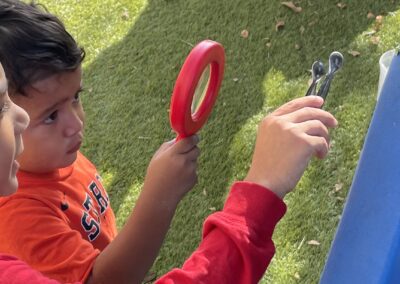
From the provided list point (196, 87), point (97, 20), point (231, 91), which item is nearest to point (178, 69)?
point (231, 91)

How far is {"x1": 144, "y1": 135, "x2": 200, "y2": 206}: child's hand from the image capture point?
1.10 metres

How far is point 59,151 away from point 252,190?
1.64 feet

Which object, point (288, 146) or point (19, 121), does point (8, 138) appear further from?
point (288, 146)

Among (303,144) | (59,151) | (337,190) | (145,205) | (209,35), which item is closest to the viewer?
(303,144)

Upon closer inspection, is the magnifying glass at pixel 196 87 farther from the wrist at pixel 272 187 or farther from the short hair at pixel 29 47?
the short hair at pixel 29 47

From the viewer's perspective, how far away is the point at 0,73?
92 cm

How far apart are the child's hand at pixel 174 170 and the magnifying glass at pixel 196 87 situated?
1.0 inches

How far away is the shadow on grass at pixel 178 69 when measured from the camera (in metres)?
2.45

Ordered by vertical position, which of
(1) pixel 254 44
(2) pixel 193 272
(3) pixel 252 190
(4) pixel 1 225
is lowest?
(1) pixel 254 44

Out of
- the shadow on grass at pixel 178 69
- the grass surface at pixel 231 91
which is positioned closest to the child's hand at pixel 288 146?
the grass surface at pixel 231 91

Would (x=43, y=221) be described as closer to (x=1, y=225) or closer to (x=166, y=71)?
(x=1, y=225)

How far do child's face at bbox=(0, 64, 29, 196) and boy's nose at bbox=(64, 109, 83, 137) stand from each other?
0.32 meters

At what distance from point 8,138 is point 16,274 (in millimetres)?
188

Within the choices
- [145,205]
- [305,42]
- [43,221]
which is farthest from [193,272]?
[305,42]
